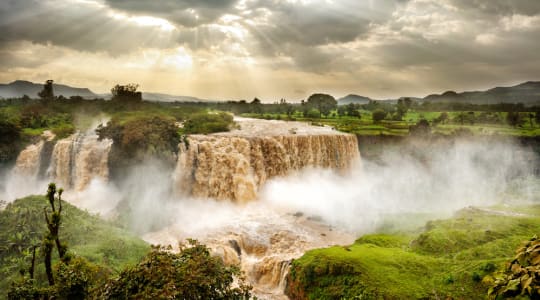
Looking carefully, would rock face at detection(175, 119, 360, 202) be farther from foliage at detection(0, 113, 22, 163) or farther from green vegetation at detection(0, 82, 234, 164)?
foliage at detection(0, 113, 22, 163)

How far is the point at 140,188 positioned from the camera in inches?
776

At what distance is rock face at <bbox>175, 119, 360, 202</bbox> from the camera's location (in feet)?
68.4

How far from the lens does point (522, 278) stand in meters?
2.54

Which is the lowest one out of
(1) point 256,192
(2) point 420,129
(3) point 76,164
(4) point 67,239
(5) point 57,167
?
(1) point 256,192

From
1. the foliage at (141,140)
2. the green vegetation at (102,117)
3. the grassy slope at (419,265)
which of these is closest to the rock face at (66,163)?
the green vegetation at (102,117)

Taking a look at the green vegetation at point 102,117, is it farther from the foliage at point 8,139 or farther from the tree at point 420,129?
the tree at point 420,129

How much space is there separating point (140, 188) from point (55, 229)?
16.3 metres

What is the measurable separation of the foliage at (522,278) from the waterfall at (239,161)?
18.7 meters

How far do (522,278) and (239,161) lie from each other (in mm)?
19929

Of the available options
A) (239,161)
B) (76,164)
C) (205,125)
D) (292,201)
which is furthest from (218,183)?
(76,164)

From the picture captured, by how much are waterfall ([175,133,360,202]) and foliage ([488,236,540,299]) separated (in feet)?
61.2

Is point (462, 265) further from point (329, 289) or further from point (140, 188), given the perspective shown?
point (140, 188)

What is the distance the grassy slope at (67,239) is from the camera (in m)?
10.1

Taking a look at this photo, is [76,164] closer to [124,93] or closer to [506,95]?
[124,93]
